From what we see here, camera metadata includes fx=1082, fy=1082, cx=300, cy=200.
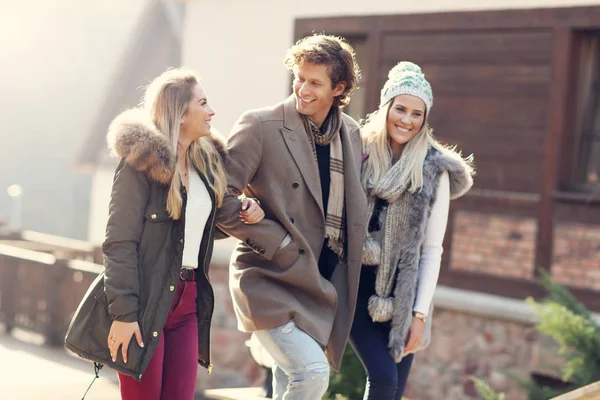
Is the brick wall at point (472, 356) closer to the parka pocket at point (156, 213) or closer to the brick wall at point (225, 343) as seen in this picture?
the brick wall at point (225, 343)

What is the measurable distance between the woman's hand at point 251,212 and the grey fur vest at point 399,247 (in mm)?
516

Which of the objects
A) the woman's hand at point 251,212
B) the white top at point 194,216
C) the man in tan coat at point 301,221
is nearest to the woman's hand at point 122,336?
the white top at point 194,216

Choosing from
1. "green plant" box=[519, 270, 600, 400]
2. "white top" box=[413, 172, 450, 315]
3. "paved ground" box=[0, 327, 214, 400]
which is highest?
"white top" box=[413, 172, 450, 315]

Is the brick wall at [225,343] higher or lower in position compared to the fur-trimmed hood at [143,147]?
lower

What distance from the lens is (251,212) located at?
4156 millimetres

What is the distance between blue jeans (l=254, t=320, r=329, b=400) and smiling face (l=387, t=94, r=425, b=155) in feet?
3.05

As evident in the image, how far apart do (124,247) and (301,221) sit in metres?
0.72

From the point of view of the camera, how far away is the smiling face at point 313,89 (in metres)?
4.18

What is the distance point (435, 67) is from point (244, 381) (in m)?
3.70

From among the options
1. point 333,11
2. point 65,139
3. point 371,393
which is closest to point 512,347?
point 333,11

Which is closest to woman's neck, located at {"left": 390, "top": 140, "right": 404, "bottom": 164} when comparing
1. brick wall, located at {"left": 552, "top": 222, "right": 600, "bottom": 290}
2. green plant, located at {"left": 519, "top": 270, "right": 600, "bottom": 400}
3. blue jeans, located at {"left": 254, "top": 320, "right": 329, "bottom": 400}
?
blue jeans, located at {"left": 254, "top": 320, "right": 329, "bottom": 400}

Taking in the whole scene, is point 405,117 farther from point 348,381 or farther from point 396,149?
point 348,381

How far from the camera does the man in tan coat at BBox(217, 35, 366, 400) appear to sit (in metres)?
4.17

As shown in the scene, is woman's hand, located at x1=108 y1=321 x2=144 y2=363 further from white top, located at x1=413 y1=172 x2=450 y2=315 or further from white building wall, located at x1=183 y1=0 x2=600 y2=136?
white building wall, located at x1=183 y1=0 x2=600 y2=136
